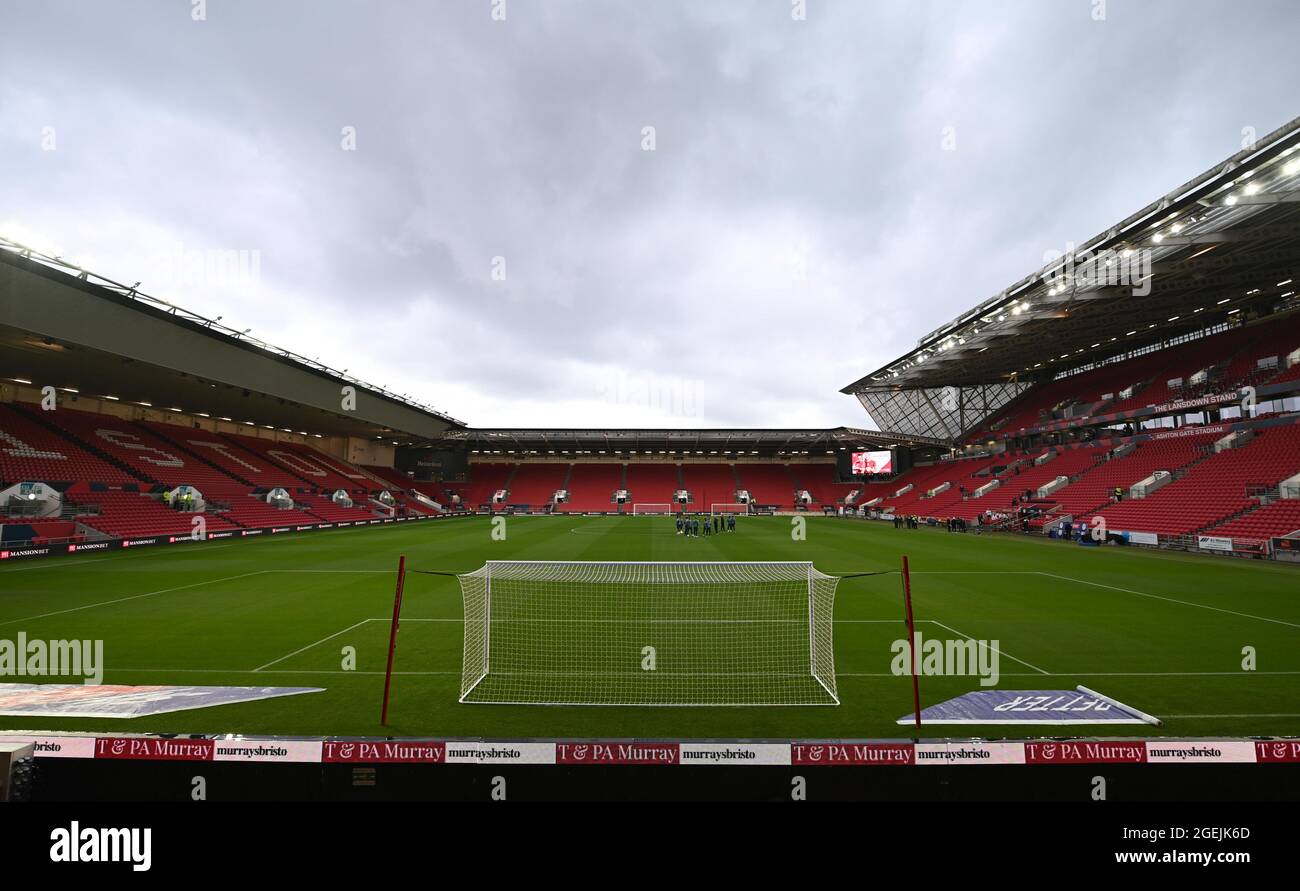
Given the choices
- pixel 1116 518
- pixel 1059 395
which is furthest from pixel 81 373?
pixel 1059 395

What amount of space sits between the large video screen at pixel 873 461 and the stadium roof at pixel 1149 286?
19.9 feet

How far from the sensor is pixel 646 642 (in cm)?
827

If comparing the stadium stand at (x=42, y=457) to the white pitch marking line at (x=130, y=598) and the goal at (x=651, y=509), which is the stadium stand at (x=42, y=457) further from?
the goal at (x=651, y=509)

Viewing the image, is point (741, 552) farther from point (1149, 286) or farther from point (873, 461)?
point (873, 461)

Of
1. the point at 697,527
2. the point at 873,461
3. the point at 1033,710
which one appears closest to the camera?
the point at 1033,710

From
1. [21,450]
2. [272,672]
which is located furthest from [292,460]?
[272,672]

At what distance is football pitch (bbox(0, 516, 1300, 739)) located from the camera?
5.25 meters

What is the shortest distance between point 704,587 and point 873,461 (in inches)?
1468

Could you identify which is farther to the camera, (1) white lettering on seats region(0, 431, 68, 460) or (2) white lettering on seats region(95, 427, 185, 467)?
(2) white lettering on seats region(95, 427, 185, 467)

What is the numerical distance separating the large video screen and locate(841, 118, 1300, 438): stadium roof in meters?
6.05

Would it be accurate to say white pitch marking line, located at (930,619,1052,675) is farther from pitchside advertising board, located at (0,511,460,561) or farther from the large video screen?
the large video screen

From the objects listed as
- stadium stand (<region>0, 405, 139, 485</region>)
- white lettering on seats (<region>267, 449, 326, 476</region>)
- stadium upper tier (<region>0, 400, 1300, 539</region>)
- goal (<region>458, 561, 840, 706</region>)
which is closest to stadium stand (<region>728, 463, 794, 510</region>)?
stadium upper tier (<region>0, 400, 1300, 539</region>)

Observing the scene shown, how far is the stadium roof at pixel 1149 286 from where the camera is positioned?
52.7 ft

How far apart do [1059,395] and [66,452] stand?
2437 inches
